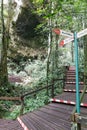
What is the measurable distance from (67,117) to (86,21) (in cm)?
885

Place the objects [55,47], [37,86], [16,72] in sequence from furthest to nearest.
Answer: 1. [16,72]
2. [55,47]
3. [37,86]

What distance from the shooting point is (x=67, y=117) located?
727 centimetres

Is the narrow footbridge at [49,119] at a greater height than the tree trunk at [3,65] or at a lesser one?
lesser

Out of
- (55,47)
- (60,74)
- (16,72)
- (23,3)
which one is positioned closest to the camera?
(60,74)

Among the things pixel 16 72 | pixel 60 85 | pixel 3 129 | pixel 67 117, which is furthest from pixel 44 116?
pixel 16 72

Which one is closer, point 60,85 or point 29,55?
point 60,85

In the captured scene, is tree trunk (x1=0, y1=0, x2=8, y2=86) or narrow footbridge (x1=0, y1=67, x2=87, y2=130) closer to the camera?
narrow footbridge (x1=0, y1=67, x2=87, y2=130)

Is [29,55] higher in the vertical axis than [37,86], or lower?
higher

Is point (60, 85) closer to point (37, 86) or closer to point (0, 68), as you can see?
point (37, 86)

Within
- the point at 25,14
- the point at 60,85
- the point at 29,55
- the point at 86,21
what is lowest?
the point at 60,85

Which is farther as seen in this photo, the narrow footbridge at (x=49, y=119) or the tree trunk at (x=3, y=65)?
the tree trunk at (x=3, y=65)

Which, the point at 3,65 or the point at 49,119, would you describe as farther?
the point at 3,65

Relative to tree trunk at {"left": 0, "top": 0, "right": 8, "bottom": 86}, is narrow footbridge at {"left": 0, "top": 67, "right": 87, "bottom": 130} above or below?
below

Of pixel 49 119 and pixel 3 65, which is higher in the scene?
pixel 3 65
